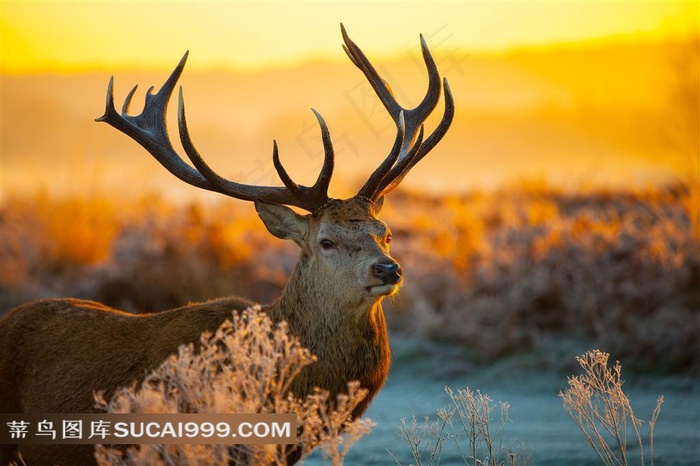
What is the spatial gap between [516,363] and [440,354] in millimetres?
1017

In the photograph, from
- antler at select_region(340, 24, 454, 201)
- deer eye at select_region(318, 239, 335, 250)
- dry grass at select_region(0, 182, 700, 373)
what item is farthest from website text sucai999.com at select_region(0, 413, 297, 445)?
dry grass at select_region(0, 182, 700, 373)

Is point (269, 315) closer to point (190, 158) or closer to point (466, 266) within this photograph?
point (190, 158)

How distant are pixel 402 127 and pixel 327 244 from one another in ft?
3.48

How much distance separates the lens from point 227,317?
6926 mm

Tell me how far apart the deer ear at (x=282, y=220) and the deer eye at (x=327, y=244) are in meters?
0.28

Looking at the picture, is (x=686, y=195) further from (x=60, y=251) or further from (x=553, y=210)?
(x=60, y=251)

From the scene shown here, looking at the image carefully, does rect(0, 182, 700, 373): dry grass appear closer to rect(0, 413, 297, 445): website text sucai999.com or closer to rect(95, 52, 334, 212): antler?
rect(95, 52, 334, 212): antler

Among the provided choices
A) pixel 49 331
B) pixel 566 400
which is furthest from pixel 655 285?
pixel 49 331

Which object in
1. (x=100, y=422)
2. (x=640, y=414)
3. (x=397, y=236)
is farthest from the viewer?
(x=397, y=236)

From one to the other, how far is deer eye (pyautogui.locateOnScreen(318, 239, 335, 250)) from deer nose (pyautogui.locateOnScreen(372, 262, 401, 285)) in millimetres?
512

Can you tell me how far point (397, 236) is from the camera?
645 inches

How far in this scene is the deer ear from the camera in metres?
7.30

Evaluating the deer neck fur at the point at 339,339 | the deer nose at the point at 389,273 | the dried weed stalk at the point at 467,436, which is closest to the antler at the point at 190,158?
the deer neck fur at the point at 339,339

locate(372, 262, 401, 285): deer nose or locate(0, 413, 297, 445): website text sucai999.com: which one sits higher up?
locate(372, 262, 401, 285): deer nose
